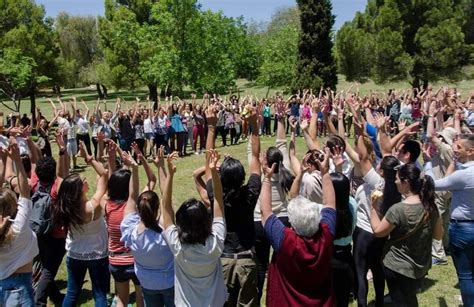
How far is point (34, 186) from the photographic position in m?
5.79

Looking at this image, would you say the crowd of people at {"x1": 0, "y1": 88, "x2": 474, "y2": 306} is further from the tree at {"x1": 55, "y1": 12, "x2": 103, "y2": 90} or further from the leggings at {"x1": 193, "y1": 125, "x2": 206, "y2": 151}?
the tree at {"x1": 55, "y1": 12, "x2": 103, "y2": 90}

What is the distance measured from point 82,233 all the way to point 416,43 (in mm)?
32688

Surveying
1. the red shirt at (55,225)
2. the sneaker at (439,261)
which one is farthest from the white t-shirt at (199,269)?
the sneaker at (439,261)

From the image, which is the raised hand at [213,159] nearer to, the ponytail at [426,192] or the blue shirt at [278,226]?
the blue shirt at [278,226]

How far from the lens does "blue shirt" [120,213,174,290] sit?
4.08 metres

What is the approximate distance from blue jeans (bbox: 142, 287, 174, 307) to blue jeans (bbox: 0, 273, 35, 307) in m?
1.03

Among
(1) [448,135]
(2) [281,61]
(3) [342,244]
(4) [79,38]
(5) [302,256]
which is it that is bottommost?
(3) [342,244]

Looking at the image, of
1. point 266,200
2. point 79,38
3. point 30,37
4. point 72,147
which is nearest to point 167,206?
point 266,200

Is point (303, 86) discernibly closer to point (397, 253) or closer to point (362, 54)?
point (362, 54)

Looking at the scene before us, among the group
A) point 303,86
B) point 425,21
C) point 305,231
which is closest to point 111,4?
point 303,86

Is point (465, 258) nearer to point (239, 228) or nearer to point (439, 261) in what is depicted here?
point (439, 261)

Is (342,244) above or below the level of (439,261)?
above

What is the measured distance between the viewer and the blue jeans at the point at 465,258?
4844mm

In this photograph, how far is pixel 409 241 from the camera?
4324mm
